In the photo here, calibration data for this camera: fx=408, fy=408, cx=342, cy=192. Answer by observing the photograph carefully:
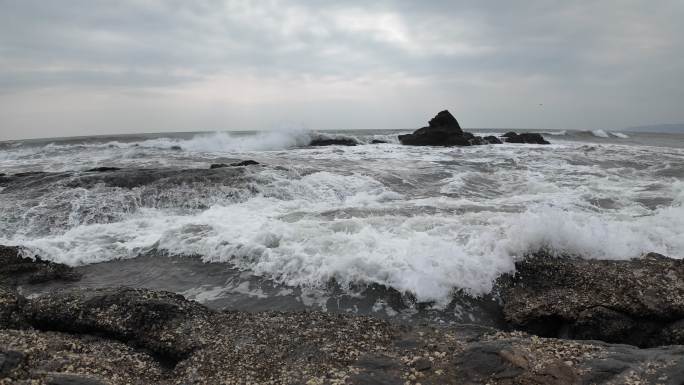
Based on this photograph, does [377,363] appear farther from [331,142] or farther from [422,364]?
[331,142]

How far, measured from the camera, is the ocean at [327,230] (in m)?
5.45

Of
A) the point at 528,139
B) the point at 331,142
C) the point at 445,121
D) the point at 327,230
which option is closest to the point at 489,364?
the point at 327,230

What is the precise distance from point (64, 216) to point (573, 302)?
9710 millimetres

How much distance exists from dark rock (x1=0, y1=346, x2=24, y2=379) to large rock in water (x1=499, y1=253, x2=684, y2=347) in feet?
15.3

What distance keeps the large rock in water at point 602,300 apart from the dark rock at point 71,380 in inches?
162

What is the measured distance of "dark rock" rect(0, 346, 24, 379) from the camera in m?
2.92

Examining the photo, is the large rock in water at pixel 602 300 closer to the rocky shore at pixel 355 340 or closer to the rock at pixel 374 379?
the rocky shore at pixel 355 340

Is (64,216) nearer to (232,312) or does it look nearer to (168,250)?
(168,250)

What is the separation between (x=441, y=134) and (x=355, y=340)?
27589 mm

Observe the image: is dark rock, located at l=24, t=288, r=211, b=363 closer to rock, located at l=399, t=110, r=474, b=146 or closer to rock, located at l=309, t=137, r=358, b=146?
rock, located at l=309, t=137, r=358, b=146

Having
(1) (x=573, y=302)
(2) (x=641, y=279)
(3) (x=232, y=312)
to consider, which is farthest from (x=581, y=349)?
(3) (x=232, y=312)

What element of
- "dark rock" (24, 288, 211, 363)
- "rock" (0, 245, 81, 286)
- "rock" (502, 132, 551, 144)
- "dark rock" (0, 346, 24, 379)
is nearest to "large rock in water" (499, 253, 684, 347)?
"dark rock" (24, 288, 211, 363)

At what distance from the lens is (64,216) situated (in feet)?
29.2

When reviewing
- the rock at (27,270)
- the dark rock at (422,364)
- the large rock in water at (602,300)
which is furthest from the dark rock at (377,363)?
the rock at (27,270)
